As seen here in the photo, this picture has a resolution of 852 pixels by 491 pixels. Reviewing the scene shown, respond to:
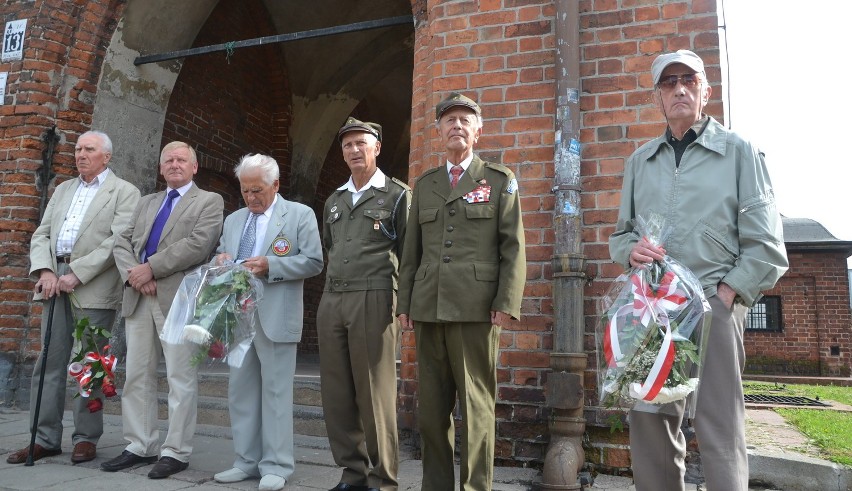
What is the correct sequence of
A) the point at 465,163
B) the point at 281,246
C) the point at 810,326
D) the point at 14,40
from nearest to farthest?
the point at 465,163 < the point at 281,246 < the point at 14,40 < the point at 810,326

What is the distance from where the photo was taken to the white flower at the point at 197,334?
3.30m

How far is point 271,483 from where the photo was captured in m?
3.26

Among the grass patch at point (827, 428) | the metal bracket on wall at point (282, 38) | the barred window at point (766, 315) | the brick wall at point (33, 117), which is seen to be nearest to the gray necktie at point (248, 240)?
the metal bracket on wall at point (282, 38)

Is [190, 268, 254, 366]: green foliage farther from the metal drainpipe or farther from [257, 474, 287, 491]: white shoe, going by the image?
the metal drainpipe

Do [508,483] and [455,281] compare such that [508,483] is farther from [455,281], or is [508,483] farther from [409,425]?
[455,281]

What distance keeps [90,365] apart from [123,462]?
599mm

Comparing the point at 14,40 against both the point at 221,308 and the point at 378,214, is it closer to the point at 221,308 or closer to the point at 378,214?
the point at 221,308

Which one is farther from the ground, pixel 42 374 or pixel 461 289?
pixel 461 289

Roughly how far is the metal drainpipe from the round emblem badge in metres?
1.49

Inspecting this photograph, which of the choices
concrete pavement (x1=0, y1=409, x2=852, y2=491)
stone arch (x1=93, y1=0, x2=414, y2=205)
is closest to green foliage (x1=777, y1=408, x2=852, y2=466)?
concrete pavement (x1=0, y1=409, x2=852, y2=491)

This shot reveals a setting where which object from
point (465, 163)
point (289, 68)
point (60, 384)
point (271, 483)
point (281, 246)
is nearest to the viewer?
point (465, 163)

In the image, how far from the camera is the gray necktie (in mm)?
3676

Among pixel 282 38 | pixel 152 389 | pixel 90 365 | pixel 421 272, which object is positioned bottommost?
pixel 152 389

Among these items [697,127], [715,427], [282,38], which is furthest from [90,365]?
[697,127]
